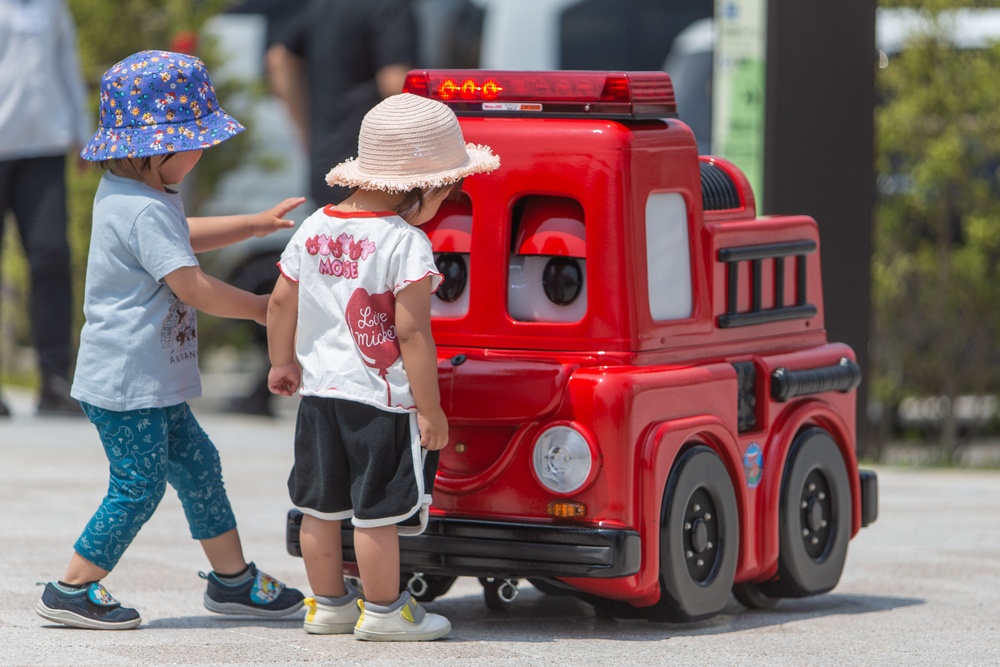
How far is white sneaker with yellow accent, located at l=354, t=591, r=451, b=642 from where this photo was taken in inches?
168

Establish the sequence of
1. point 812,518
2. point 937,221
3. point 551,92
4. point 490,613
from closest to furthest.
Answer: point 551,92 → point 490,613 → point 812,518 → point 937,221

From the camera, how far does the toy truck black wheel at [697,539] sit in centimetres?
441

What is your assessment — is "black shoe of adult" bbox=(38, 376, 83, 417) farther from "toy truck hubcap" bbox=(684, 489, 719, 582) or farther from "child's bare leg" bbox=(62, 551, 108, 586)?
"toy truck hubcap" bbox=(684, 489, 719, 582)

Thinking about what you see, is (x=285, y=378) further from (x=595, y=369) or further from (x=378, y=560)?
(x=595, y=369)

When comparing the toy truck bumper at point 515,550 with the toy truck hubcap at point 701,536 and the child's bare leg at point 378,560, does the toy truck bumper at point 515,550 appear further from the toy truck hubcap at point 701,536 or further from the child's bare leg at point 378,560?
the toy truck hubcap at point 701,536

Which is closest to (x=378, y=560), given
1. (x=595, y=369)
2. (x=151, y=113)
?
(x=595, y=369)

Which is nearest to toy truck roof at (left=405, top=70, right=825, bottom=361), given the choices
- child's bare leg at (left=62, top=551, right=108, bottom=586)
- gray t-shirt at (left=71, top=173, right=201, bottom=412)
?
gray t-shirt at (left=71, top=173, right=201, bottom=412)

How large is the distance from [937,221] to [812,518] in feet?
15.5

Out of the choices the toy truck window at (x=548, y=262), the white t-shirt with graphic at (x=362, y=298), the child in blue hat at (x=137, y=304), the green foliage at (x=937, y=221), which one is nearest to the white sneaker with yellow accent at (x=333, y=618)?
the child in blue hat at (x=137, y=304)

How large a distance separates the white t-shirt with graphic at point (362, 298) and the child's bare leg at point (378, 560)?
32 centimetres

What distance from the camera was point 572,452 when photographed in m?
4.32

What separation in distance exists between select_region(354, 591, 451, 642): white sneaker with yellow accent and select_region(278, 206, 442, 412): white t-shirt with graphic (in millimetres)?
508

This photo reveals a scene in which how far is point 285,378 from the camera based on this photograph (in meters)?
4.29

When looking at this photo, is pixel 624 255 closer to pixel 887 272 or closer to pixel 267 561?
pixel 267 561
